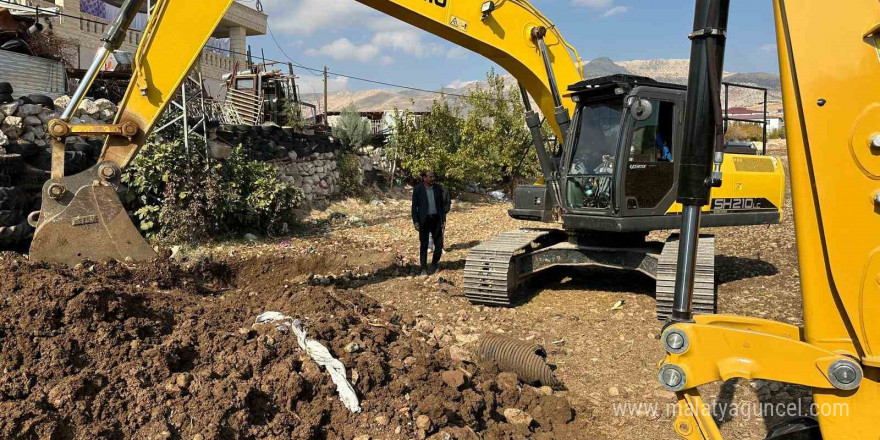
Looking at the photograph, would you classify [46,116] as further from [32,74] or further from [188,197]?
[32,74]

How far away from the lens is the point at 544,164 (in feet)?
22.7

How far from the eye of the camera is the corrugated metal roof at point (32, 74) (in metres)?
11.2

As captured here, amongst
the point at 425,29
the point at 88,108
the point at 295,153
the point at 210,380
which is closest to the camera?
the point at 210,380

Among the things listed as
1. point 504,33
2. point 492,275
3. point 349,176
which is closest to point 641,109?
point 504,33

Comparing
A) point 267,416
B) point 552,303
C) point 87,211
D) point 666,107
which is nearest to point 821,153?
point 267,416

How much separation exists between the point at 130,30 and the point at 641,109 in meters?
20.4

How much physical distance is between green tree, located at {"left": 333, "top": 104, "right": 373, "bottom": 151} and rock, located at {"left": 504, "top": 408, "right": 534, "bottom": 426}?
1454 cm

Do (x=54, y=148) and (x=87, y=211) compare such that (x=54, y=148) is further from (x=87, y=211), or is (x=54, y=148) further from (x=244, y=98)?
(x=244, y=98)

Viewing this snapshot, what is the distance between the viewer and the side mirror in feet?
19.0

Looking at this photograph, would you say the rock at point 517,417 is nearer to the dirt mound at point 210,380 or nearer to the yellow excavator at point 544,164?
the dirt mound at point 210,380

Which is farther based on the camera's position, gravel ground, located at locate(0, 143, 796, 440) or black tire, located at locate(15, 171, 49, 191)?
black tire, located at locate(15, 171, 49, 191)

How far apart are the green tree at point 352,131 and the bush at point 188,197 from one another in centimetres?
738

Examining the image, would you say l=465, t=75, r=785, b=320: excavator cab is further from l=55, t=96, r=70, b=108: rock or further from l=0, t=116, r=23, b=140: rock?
l=55, t=96, r=70, b=108: rock

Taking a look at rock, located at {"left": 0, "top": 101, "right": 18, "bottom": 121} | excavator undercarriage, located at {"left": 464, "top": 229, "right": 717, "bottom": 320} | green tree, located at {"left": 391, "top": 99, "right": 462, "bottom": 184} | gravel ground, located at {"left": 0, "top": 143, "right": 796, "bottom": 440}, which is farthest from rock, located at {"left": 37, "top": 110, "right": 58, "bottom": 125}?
green tree, located at {"left": 391, "top": 99, "right": 462, "bottom": 184}
